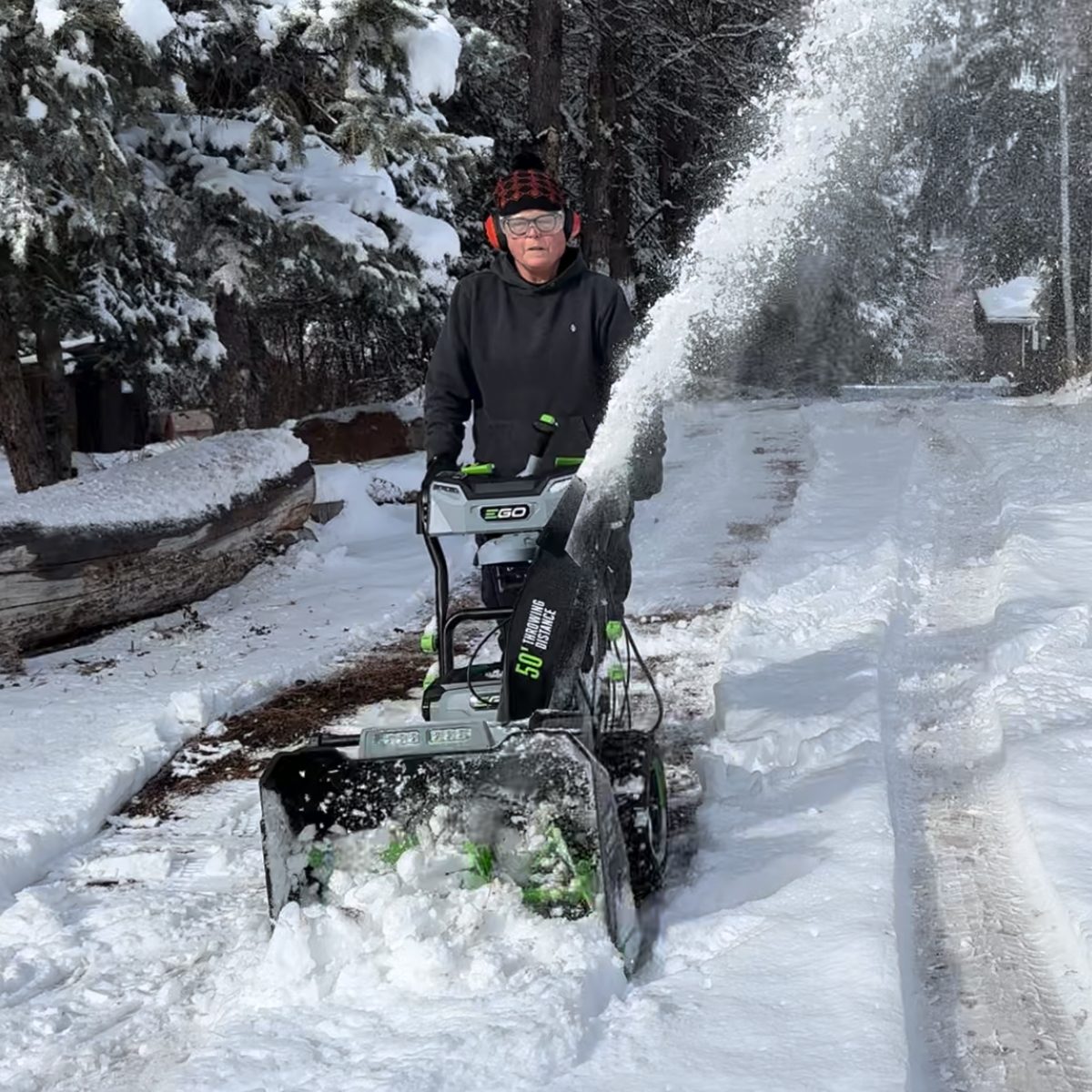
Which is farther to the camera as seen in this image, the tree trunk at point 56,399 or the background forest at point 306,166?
the tree trunk at point 56,399

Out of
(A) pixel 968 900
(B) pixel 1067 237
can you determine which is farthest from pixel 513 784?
(B) pixel 1067 237

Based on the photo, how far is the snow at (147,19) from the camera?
20.6 feet

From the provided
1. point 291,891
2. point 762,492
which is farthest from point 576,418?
point 762,492

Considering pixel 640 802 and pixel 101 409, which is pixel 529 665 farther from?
pixel 101 409

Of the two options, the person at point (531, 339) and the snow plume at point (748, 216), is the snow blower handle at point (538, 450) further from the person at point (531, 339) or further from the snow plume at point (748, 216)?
the snow plume at point (748, 216)

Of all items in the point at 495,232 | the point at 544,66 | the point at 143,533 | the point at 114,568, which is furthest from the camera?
the point at 544,66

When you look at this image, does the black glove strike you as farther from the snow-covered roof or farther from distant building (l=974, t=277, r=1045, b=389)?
the snow-covered roof

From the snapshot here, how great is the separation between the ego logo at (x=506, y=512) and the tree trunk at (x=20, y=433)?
5907mm

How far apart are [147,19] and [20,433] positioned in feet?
11.2

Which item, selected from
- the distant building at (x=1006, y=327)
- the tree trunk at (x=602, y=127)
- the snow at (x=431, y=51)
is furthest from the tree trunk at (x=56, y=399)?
the distant building at (x=1006, y=327)

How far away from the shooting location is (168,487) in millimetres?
8148

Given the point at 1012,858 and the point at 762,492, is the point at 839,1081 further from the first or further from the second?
the point at 762,492

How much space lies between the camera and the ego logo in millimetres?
3605

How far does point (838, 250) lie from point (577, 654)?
36.7 m
